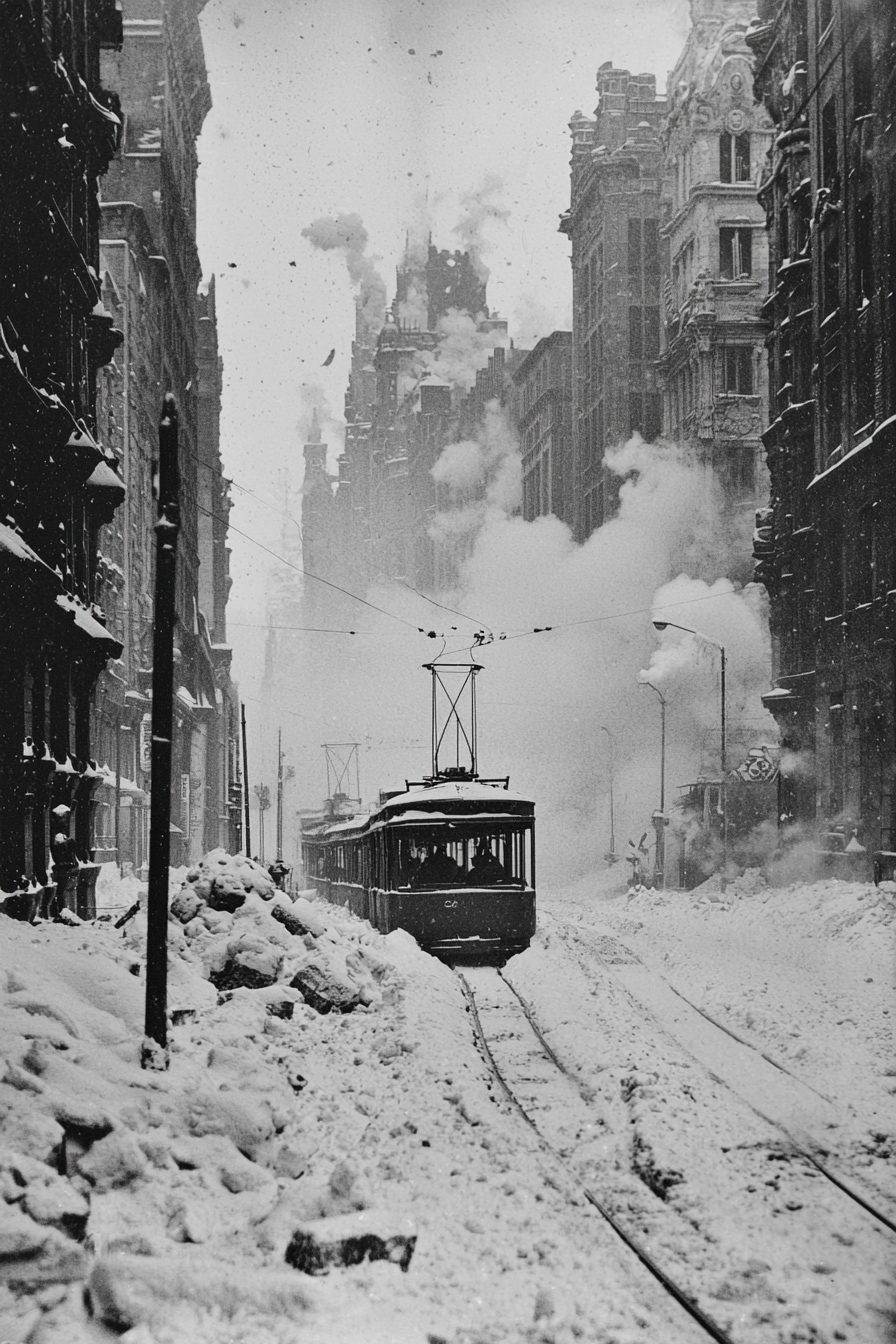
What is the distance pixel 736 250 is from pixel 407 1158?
2260 inches

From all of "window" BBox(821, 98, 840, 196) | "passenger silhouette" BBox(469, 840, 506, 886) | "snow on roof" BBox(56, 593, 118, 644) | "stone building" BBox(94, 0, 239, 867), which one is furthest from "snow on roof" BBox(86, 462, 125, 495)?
"window" BBox(821, 98, 840, 196)

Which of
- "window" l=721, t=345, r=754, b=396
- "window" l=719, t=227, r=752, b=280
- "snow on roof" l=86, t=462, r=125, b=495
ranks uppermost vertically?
"window" l=719, t=227, r=752, b=280

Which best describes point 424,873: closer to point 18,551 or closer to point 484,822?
point 484,822

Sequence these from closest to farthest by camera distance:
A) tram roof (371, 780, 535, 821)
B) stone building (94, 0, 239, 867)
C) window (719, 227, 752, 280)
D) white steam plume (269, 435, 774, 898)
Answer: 1. tram roof (371, 780, 535, 821)
2. stone building (94, 0, 239, 867)
3. white steam plume (269, 435, 774, 898)
4. window (719, 227, 752, 280)

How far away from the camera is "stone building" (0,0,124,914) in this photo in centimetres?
1747

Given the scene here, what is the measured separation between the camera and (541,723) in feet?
217

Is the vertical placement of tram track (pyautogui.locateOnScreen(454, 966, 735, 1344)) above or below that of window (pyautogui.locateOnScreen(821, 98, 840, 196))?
below

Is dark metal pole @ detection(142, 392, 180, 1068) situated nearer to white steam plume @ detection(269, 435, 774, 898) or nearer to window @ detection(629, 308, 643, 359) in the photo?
white steam plume @ detection(269, 435, 774, 898)

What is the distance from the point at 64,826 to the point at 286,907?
15.9 feet

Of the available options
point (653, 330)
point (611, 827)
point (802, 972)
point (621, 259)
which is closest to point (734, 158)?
point (621, 259)

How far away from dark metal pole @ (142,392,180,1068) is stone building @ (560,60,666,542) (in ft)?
Answer: 204

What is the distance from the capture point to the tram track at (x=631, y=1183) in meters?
6.78

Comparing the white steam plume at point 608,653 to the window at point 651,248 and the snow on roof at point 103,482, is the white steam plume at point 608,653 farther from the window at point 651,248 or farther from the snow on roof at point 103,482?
the snow on roof at point 103,482

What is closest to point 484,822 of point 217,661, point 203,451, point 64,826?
point 64,826
